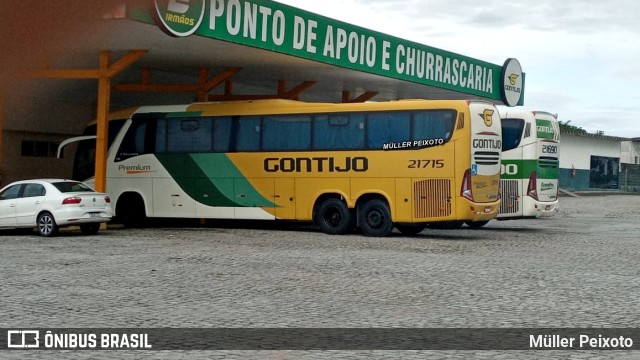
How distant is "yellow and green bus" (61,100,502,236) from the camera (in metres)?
20.6

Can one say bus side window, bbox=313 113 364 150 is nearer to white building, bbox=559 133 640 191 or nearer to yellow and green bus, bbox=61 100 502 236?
yellow and green bus, bbox=61 100 502 236

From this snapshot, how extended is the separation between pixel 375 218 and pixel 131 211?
746 cm

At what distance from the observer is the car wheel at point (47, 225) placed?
19984 mm

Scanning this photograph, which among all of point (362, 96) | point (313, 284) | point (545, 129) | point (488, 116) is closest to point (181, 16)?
point (488, 116)

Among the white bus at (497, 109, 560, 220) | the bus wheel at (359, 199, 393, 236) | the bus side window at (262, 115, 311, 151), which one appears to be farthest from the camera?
the white bus at (497, 109, 560, 220)

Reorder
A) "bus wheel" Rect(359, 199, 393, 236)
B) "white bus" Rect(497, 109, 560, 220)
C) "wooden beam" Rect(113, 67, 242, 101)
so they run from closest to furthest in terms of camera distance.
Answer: "bus wheel" Rect(359, 199, 393, 236) → "white bus" Rect(497, 109, 560, 220) → "wooden beam" Rect(113, 67, 242, 101)

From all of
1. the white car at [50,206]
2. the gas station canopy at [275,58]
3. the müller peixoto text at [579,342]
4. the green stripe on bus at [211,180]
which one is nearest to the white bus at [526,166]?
the gas station canopy at [275,58]

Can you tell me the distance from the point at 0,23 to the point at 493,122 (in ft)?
60.3

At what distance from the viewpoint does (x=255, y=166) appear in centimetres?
2305

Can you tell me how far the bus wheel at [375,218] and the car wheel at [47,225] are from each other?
24.0ft

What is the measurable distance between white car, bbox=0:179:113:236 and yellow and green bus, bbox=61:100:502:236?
369 cm

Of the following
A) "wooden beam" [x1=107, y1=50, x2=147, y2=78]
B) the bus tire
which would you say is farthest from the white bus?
"wooden beam" [x1=107, y1=50, x2=147, y2=78]

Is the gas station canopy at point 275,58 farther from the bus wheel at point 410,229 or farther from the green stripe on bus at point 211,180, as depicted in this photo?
the bus wheel at point 410,229

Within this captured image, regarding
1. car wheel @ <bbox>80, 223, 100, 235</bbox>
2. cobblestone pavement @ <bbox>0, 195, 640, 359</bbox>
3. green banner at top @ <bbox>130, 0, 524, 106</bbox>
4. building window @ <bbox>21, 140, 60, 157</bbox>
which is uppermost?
green banner at top @ <bbox>130, 0, 524, 106</bbox>
